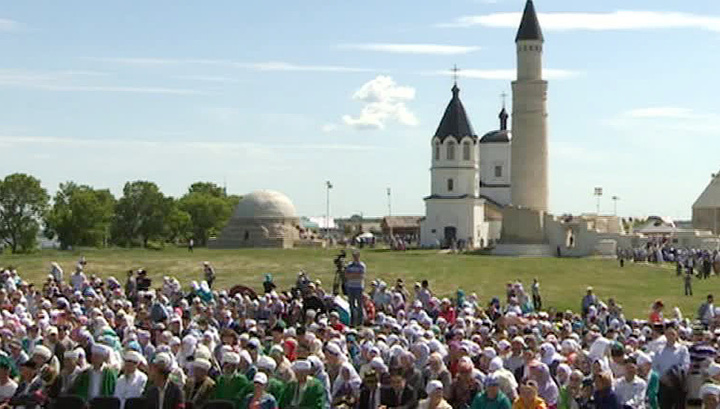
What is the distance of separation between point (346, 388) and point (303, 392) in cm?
141

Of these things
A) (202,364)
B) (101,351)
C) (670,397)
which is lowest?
(670,397)

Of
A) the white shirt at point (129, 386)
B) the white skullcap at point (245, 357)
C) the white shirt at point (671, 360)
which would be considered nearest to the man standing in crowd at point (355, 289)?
the white skullcap at point (245, 357)

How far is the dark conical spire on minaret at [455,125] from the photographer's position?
88188mm

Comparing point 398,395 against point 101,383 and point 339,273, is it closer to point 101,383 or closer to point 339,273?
point 101,383

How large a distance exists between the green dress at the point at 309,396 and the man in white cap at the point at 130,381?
1.49 m

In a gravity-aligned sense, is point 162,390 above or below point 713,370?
below

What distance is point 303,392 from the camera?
11977 millimetres

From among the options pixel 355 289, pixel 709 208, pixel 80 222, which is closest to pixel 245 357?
pixel 355 289

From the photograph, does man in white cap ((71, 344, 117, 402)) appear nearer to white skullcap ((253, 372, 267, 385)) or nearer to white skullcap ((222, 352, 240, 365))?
white skullcap ((222, 352, 240, 365))

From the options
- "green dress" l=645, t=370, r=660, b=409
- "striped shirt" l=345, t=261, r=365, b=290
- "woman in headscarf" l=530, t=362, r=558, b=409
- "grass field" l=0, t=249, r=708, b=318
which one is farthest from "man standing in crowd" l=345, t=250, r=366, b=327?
"woman in headscarf" l=530, t=362, r=558, b=409

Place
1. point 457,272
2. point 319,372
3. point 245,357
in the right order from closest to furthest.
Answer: point 319,372, point 245,357, point 457,272

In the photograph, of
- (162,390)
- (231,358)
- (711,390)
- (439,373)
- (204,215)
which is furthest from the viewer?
(204,215)

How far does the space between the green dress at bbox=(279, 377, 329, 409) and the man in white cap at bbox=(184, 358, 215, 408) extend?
763 millimetres

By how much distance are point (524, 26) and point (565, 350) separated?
216ft
